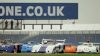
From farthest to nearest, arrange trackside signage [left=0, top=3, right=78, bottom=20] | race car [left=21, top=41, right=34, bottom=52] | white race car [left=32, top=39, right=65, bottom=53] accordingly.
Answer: trackside signage [left=0, top=3, right=78, bottom=20] → race car [left=21, top=41, right=34, bottom=52] → white race car [left=32, top=39, right=65, bottom=53]

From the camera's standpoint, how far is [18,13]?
42.4 meters

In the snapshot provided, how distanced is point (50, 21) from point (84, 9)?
10.3ft

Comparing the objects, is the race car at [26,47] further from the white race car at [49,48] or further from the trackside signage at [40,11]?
the trackside signage at [40,11]

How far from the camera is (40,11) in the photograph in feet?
139

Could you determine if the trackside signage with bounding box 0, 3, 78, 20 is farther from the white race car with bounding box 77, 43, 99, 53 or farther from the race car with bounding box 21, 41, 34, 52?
the white race car with bounding box 77, 43, 99, 53

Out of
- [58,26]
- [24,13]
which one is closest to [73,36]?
[58,26]

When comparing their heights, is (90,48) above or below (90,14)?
below

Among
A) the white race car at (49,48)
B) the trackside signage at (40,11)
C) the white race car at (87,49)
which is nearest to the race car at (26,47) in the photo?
the white race car at (49,48)

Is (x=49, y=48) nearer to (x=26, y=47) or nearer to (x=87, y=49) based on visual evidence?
(x=26, y=47)

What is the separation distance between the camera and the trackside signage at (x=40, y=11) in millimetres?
42000

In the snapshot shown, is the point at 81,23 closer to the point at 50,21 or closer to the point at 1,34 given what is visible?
the point at 50,21

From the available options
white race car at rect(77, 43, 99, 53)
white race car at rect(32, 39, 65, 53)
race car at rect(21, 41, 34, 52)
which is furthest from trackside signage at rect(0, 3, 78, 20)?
white race car at rect(77, 43, 99, 53)

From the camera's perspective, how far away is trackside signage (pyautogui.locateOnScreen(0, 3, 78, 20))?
4200 centimetres

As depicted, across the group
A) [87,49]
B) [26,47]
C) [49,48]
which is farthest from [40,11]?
[87,49]
